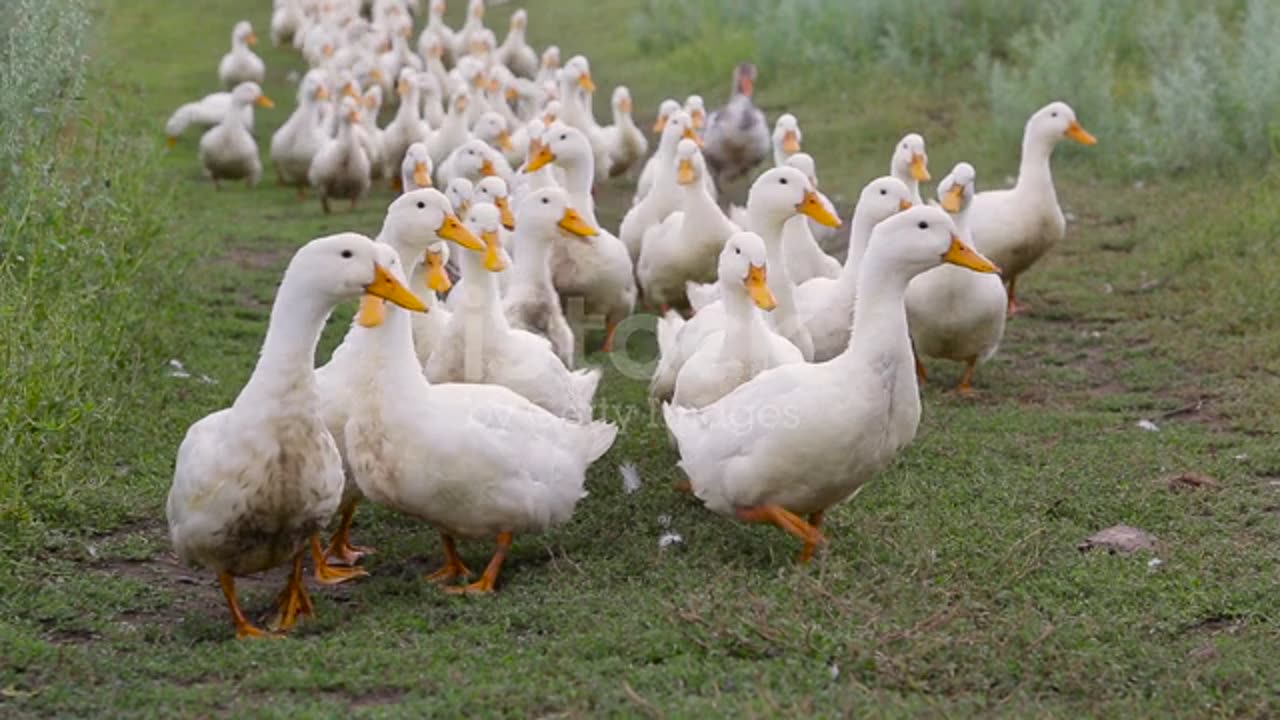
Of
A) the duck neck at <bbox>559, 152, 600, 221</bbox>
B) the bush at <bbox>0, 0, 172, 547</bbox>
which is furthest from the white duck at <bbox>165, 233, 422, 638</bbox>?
the duck neck at <bbox>559, 152, 600, 221</bbox>

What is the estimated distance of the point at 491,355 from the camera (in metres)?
6.88

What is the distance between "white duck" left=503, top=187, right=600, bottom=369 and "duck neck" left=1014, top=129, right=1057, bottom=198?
10.4 ft

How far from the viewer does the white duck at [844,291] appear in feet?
26.2

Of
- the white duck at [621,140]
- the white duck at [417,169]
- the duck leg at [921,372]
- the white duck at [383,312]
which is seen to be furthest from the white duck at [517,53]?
the white duck at [383,312]

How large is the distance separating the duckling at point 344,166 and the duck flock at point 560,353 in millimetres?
3605

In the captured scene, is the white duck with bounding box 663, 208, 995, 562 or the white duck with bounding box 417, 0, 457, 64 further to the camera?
the white duck with bounding box 417, 0, 457, 64

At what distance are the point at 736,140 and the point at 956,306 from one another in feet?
17.5

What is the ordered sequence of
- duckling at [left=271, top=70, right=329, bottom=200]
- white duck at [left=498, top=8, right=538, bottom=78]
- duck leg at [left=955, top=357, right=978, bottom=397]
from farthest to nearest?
1. white duck at [left=498, top=8, right=538, bottom=78]
2. duckling at [left=271, top=70, right=329, bottom=200]
3. duck leg at [left=955, top=357, right=978, bottom=397]

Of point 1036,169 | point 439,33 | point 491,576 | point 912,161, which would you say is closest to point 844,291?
point 912,161

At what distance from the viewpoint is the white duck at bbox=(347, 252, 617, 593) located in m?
5.76

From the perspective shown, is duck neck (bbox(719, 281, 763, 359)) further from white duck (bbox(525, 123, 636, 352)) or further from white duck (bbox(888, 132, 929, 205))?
white duck (bbox(888, 132, 929, 205))

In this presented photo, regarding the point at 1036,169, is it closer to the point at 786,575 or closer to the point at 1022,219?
the point at 1022,219

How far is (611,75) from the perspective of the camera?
2072 cm

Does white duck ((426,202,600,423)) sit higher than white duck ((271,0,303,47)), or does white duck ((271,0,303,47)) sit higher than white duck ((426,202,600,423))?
white duck ((271,0,303,47))
